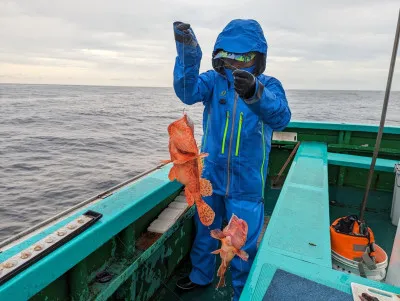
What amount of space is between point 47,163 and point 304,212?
1528 cm

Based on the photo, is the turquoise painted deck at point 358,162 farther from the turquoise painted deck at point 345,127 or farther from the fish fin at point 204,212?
the fish fin at point 204,212

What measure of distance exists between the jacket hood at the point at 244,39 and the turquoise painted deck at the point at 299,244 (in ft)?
4.46

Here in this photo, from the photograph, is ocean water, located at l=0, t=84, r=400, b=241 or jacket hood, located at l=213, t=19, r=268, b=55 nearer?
jacket hood, located at l=213, t=19, r=268, b=55

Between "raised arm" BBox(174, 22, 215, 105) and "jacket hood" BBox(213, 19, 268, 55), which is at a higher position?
"jacket hood" BBox(213, 19, 268, 55)

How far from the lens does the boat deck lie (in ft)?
5.30

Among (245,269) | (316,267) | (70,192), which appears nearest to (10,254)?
(316,267)

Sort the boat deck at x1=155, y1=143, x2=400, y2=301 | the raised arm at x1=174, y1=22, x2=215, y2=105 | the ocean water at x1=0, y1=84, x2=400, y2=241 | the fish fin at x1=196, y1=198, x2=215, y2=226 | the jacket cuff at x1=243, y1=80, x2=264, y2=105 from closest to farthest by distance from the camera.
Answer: the boat deck at x1=155, y1=143, x2=400, y2=301
the jacket cuff at x1=243, y1=80, x2=264, y2=105
the raised arm at x1=174, y1=22, x2=215, y2=105
the fish fin at x1=196, y1=198, x2=215, y2=226
the ocean water at x1=0, y1=84, x2=400, y2=241

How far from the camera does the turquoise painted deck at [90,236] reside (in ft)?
5.49

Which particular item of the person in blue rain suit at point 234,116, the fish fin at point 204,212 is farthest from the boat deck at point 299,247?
the fish fin at point 204,212

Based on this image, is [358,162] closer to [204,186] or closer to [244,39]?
[244,39]

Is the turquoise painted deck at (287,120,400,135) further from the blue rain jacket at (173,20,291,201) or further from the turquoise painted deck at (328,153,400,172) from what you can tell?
the blue rain jacket at (173,20,291,201)

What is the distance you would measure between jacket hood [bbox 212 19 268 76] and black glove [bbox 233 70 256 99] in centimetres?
55

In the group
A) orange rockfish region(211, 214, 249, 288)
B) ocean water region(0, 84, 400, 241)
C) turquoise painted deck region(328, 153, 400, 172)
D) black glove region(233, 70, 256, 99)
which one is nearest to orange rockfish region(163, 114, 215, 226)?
orange rockfish region(211, 214, 249, 288)

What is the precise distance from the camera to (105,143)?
20609 millimetres
